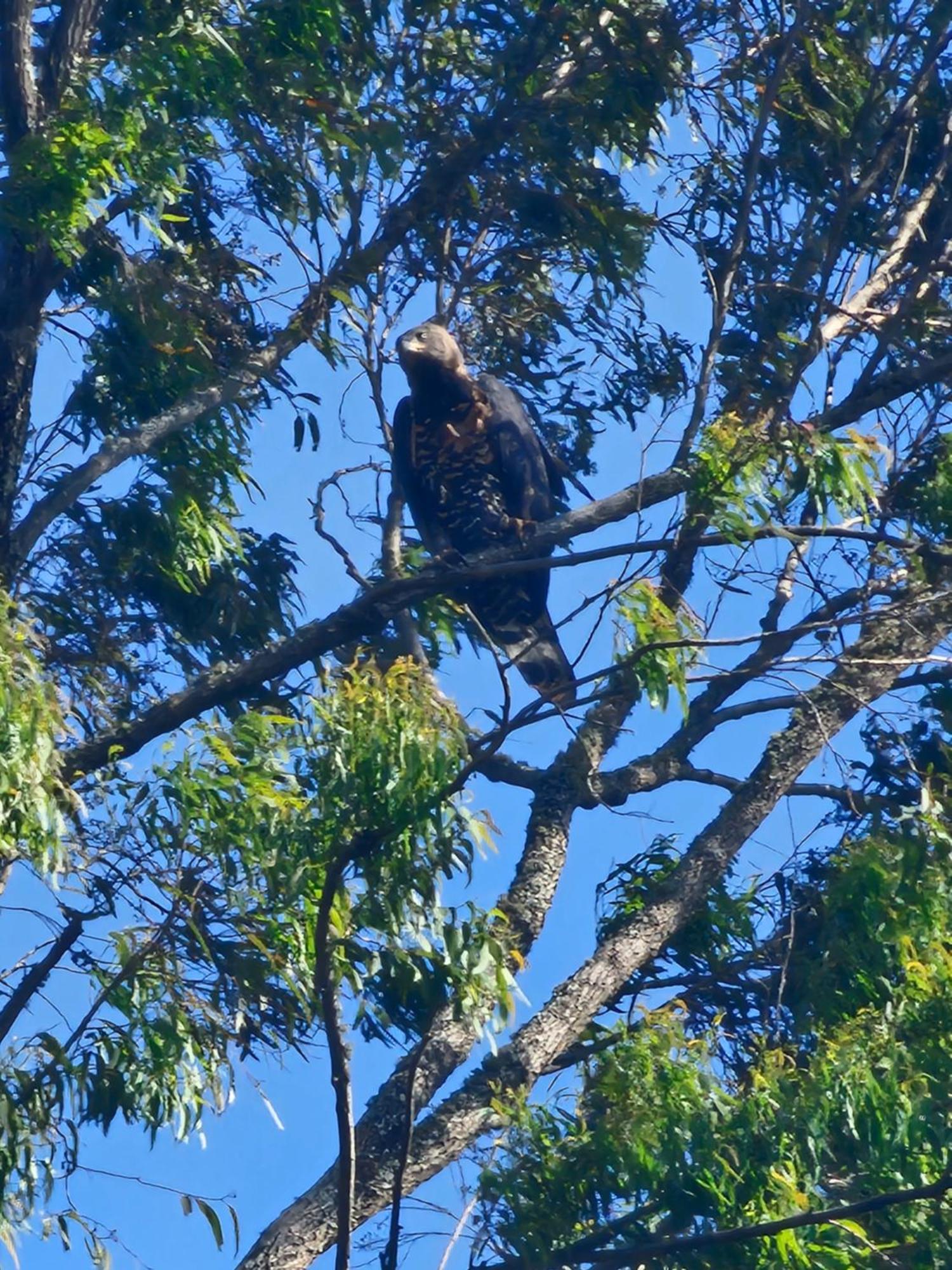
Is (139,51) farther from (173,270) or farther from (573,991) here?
(573,991)

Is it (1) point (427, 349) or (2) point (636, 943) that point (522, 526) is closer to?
(1) point (427, 349)

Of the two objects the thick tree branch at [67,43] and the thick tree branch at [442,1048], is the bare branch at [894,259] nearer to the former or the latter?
the thick tree branch at [442,1048]

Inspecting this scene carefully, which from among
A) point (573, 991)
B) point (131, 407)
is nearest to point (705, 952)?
point (573, 991)

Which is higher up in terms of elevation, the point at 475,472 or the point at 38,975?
the point at 475,472

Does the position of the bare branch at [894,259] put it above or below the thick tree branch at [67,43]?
below

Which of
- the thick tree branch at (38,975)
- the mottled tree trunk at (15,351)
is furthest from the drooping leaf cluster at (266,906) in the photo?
the mottled tree trunk at (15,351)

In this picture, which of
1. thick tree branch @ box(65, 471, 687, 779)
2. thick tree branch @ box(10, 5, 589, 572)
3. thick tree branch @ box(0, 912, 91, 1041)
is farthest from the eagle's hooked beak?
thick tree branch @ box(0, 912, 91, 1041)

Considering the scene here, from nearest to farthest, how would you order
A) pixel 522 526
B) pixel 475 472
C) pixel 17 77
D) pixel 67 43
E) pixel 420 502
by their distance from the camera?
1. pixel 17 77
2. pixel 67 43
3. pixel 522 526
4. pixel 475 472
5. pixel 420 502

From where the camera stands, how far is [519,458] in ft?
21.2

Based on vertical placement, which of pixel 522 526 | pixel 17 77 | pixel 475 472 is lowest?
pixel 522 526

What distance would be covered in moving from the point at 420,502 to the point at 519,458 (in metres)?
0.45

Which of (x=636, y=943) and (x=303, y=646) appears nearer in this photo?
(x=303, y=646)

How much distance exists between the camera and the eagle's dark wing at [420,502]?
664 centimetres

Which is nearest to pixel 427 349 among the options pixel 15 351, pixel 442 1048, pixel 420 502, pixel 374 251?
pixel 374 251
